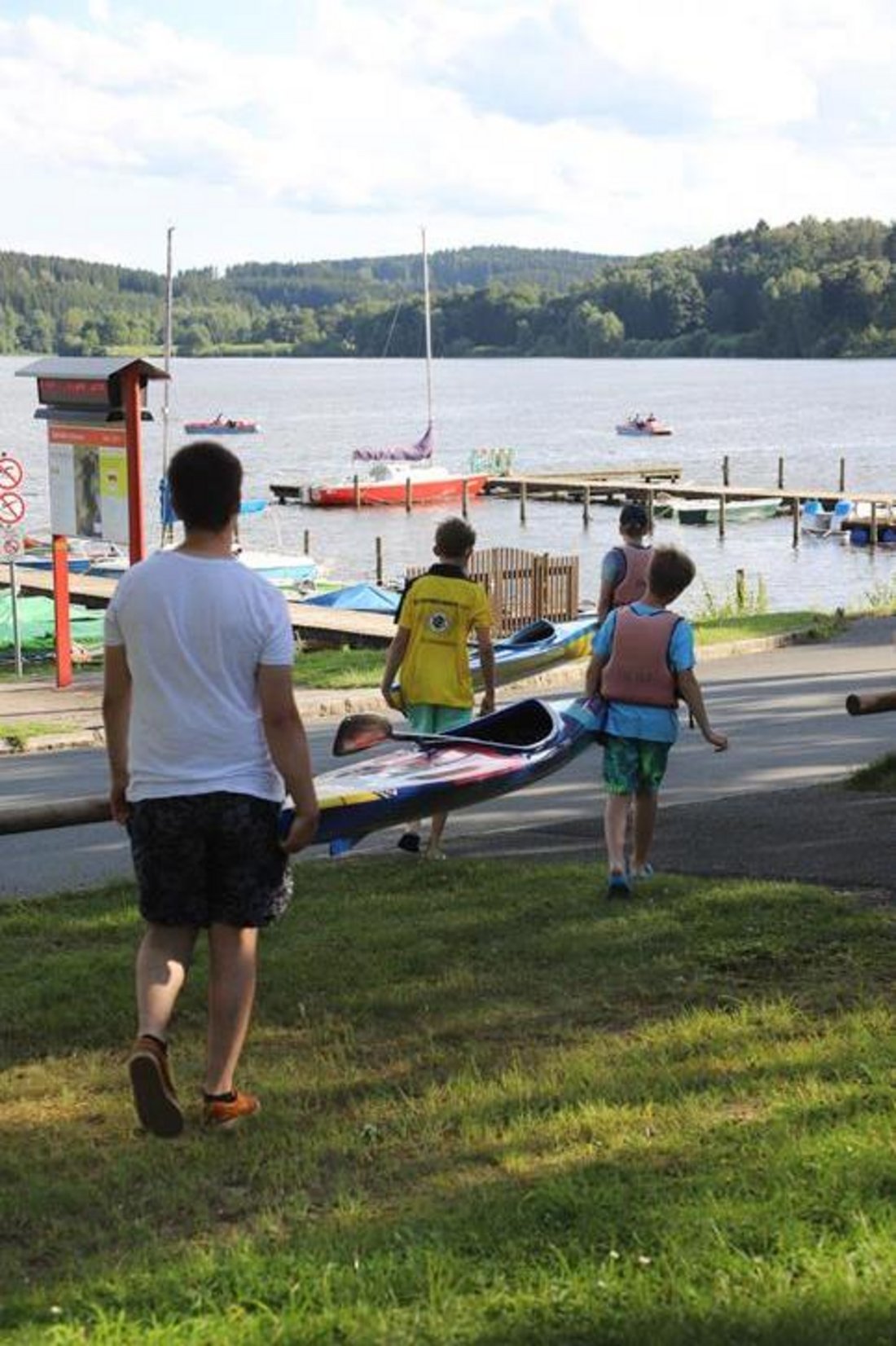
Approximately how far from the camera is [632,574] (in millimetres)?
12992

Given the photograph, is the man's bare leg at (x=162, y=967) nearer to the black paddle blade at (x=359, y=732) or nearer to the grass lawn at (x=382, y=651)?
the black paddle blade at (x=359, y=732)

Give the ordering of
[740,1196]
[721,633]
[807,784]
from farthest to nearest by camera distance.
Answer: [721,633] → [807,784] → [740,1196]

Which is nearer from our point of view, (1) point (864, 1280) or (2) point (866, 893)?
(1) point (864, 1280)

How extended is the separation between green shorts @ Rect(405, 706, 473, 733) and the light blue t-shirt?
1582 mm

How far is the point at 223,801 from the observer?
5.59 metres

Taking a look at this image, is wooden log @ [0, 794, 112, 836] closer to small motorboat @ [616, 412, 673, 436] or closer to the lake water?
the lake water

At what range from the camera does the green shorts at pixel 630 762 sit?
916cm

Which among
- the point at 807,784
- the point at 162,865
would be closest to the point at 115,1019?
the point at 162,865

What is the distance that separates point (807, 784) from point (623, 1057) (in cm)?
757

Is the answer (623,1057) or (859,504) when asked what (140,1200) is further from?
(859,504)

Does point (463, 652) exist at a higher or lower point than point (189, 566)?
lower

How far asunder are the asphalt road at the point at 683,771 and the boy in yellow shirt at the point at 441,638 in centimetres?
94

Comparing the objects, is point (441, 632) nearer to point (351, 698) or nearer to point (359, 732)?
point (359, 732)

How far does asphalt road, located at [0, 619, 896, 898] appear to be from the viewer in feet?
38.9
